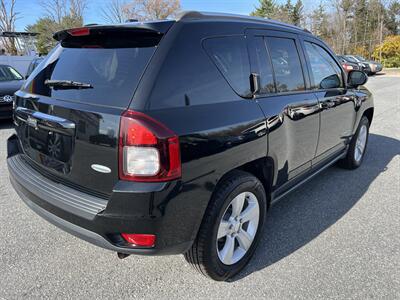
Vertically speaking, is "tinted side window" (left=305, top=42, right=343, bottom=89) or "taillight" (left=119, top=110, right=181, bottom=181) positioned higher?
"tinted side window" (left=305, top=42, right=343, bottom=89)

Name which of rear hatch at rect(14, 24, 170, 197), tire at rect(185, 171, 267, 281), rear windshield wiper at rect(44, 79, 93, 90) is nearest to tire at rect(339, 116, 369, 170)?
tire at rect(185, 171, 267, 281)

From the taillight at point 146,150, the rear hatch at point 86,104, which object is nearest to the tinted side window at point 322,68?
the rear hatch at point 86,104

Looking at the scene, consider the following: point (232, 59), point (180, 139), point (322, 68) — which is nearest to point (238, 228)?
point (180, 139)

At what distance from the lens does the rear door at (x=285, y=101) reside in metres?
2.66

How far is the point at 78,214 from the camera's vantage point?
6.55ft

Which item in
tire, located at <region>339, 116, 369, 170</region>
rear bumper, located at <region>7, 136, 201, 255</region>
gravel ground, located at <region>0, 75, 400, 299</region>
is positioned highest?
rear bumper, located at <region>7, 136, 201, 255</region>

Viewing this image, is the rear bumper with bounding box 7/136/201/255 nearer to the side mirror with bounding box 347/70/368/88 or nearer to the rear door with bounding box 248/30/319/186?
the rear door with bounding box 248/30/319/186

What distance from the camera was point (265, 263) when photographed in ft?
8.72

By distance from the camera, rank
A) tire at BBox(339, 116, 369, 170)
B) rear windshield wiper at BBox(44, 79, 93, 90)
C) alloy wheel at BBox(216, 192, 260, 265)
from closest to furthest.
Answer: rear windshield wiper at BBox(44, 79, 93, 90)
alloy wheel at BBox(216, 192, 260, 265)
tire at BBox(339, 116, 369, 170)

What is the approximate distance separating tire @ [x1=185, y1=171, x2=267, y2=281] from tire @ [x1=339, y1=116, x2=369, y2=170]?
8.18 feet

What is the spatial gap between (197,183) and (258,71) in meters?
1.16

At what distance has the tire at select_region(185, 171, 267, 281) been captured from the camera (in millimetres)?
2186

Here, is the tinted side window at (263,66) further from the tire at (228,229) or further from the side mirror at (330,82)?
the side mirror at (330,82)

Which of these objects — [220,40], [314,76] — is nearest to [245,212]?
[220,40]
